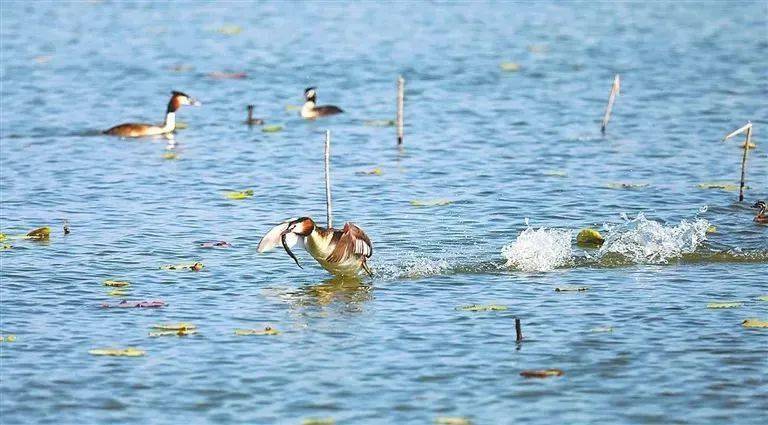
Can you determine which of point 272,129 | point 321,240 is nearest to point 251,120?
point 272,129

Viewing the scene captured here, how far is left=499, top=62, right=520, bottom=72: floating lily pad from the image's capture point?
36.9 meters

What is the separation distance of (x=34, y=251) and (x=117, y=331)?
4109mm

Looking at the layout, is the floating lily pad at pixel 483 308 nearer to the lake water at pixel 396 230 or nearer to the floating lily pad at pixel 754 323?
the lake water at pixel 396 230

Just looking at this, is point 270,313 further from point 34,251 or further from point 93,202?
point 93,202

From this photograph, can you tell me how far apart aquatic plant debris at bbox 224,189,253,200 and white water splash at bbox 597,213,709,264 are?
6.32m

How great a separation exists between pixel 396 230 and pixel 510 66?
58.7 ft

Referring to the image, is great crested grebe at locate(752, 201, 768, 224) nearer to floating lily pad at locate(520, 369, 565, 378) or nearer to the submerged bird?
floating lily pad at locate(520, 369, 565, 378)

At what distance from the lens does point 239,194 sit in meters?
22.5

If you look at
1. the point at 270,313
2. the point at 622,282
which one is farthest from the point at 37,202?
the point at 622,282

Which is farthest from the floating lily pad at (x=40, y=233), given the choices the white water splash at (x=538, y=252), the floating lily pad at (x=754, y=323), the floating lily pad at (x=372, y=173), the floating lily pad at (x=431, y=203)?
the floating lily pad at (x=754, y=323)

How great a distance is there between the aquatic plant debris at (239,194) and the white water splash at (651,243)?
632 cm

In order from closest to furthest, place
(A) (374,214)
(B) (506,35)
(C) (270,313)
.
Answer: (C) (270,313) < (A) (374,214) < (B) (506,35)

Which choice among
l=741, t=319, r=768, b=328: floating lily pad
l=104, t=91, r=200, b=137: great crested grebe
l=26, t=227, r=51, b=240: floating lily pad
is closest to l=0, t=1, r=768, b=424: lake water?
l=741, t=319, r=768, b=328: floating lily pad

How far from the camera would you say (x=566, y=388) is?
13.0m
